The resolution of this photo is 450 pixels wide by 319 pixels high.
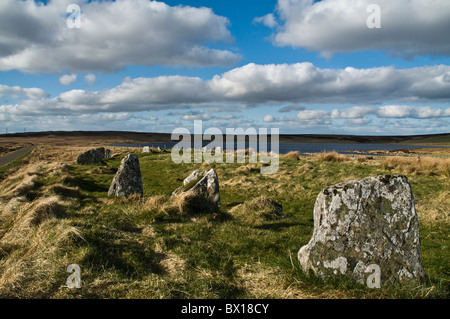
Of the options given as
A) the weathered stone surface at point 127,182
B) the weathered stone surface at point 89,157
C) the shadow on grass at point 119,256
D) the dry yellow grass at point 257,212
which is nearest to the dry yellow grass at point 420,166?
the dry yellow grass at point 257,212

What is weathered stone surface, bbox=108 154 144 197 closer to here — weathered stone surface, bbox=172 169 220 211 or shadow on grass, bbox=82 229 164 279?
weathered stone surface, bbox=172 169 220 211

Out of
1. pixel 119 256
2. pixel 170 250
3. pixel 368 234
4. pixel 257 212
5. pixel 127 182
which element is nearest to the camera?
pixel 368 234

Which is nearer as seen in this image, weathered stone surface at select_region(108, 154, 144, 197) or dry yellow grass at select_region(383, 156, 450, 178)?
weathered stone surface at select_region(108, 154, 144, 197)

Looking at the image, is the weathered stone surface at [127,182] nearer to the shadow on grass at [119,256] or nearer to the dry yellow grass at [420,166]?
the shadow on grass at [119,256]

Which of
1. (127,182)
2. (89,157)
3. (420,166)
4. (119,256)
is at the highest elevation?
(89,157)

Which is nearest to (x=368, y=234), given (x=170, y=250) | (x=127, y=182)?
(x=170, y=250)

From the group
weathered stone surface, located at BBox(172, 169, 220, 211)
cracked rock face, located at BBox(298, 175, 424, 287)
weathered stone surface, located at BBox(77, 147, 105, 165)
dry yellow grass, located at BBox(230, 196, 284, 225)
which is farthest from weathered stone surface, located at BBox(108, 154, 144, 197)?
weathered stone surface, located at BBox(77, 147, 105, 165)

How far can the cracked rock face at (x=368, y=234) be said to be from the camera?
505 cm

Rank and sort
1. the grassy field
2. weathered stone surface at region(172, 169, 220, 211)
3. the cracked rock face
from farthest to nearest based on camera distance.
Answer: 1. weathered stone surface at region(172, 169, 220, 211)
2. the cracked rock face
3. the grassy field

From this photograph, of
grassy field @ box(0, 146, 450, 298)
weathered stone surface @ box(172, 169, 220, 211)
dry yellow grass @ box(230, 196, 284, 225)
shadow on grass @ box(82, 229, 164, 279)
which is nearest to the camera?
grassy field @ box(0, 146, 450, 298)

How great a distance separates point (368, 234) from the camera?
5.18m

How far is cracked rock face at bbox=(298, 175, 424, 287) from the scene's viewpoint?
5.05 meters

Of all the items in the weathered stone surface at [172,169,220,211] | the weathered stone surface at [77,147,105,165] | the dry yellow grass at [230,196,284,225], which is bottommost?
the dry yellow grass at [230,196,284,225]

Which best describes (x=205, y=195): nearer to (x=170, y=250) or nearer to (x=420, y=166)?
(x=170, y=250)
